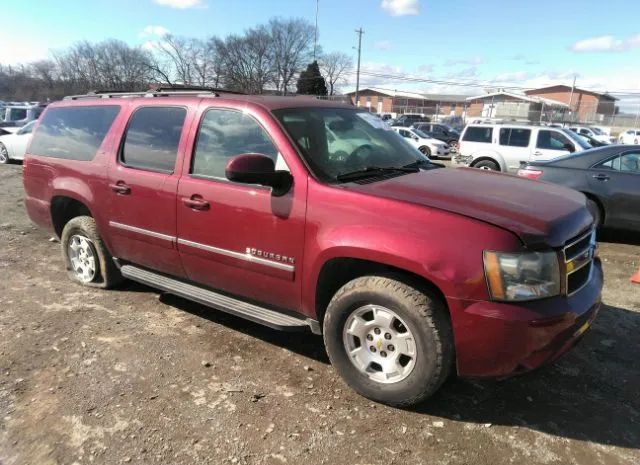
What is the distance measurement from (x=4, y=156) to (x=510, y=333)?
16.6m

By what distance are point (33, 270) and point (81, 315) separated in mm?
1608

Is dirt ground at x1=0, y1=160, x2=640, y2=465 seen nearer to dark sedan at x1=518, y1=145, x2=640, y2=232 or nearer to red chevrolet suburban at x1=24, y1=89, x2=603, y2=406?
red chevrolet suburban at x1=24, y1=89, x2=603, y2=406

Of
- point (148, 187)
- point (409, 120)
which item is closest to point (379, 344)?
point (148, 187)

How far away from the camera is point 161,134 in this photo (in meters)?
3.97

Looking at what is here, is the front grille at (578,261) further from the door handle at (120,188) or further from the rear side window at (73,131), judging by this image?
the rear side window at (73,131)

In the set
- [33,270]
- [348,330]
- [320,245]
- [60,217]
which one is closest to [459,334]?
[348,330]

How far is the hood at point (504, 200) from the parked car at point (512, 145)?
35.3 ft

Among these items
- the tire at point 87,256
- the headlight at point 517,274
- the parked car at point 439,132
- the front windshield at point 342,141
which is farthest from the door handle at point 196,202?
the parked car at point 439,132

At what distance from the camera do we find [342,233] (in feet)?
9.54

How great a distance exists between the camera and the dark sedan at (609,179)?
6922 mm

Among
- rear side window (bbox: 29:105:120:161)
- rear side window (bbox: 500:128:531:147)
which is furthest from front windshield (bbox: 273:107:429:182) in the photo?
rear side window (bbox: 500:128:531:147)

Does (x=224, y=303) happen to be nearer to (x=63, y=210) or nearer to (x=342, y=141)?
(x=342, y=141)

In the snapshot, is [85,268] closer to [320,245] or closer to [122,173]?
[122,173]

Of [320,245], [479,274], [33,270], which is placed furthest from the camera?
[33,270]
